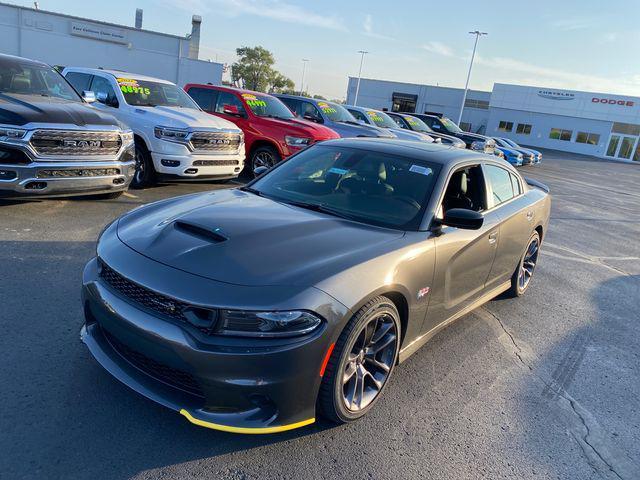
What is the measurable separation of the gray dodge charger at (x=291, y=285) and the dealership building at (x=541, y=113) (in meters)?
53.8

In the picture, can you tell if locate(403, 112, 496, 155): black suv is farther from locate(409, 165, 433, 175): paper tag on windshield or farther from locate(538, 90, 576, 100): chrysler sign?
locate(538, 90, 576, 100): chrysler sign

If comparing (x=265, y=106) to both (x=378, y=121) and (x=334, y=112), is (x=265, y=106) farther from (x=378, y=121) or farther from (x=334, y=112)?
(x=378, y=121)

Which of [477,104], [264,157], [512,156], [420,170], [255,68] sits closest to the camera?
[420,170]

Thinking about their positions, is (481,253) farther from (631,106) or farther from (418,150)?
(631,106)

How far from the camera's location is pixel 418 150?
4008mm

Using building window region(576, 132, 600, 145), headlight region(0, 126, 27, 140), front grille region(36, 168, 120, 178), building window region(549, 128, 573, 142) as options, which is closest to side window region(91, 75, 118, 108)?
front grille region(36, 168, 120, 178)

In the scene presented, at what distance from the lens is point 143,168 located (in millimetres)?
8125

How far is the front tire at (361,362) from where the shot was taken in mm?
2566

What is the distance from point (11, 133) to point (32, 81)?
2031 millimetres

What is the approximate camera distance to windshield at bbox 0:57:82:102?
6766 mm

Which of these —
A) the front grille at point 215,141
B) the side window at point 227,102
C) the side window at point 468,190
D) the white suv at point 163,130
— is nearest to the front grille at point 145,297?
the side window at point 468,190

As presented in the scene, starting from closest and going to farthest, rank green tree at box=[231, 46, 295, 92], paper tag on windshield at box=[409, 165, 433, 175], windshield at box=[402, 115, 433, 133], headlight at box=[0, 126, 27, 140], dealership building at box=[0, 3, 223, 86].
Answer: paper tag on windshield at box=[409, 165, 433, 175] < headlight at box=[0, 126, 27, 140] < windshield at box=[402, 115, 433, 133] < dealership building at box=[0, 3, 223, 86] < green tree at box=[231, 46, 295, 92]

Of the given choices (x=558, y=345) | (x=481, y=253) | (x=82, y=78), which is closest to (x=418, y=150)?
(x=481, y=253)

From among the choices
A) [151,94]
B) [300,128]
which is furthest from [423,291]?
[151,94]
